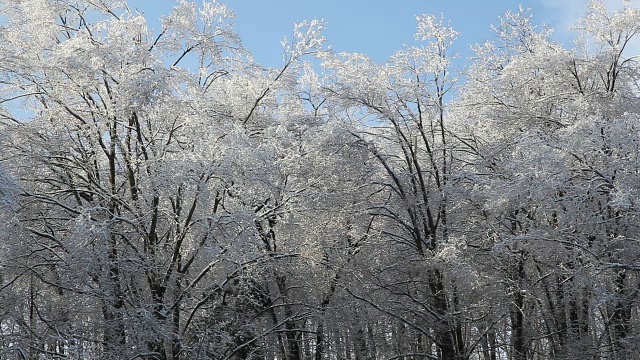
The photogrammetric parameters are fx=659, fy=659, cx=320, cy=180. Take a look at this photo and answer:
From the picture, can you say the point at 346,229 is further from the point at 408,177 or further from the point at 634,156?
the point at 634,156

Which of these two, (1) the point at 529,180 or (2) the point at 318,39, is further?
(2) the point at 318,39

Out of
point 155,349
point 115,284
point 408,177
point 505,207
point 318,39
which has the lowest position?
point 155,349

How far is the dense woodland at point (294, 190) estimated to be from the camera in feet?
42.9

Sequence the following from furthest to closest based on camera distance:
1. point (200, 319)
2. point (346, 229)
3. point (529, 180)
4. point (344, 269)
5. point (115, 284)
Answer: point (346, 229)
point (344, 269)
point (200, 319)
point (529, 180)
point (115, 284)

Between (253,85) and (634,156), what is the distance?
10.0 m

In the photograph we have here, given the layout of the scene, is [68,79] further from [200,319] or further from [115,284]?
[200,319]

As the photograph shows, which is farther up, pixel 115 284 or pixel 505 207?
pixel 505 207

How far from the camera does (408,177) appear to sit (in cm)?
1767

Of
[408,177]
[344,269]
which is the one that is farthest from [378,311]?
[408,177]

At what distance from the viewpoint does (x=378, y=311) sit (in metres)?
16.9

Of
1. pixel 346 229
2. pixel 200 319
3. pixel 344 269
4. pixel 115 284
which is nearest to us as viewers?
pixel 115 284

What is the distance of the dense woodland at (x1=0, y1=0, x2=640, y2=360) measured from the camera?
42.9 feet

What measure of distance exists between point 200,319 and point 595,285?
842 centimetres

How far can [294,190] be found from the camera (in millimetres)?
15594
